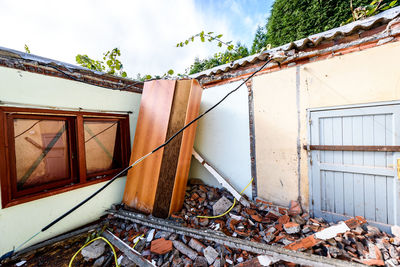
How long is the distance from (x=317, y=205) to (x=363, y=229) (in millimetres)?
604

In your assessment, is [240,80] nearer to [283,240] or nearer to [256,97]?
[256,97]

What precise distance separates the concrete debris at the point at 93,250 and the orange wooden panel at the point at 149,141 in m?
0.88

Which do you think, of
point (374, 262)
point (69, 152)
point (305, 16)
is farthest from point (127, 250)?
point (305, 16)

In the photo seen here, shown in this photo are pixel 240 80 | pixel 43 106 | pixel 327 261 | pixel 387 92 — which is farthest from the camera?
pixel 240 80

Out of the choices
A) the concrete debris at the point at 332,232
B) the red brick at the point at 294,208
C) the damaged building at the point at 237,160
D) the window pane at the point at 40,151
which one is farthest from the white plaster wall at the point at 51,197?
the concrete debris at the point at 332,232

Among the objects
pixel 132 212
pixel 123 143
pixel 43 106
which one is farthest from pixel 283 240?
pixel 43 106

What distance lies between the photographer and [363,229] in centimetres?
245

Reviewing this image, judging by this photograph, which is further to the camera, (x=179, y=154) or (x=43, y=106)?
(x=179, y=154)

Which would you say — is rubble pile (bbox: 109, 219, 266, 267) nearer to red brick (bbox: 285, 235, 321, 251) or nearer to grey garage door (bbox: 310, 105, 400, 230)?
red brick (bbox: 285, 235, 321, 251)

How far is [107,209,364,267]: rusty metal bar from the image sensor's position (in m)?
1.94

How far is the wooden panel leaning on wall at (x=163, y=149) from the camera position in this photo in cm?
324

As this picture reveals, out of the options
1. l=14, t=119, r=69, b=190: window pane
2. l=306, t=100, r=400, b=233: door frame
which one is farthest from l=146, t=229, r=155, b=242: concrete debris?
l=306, t=100, r=400, b=233: door frame

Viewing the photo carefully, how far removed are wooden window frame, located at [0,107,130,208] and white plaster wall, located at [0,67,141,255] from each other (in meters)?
0.13

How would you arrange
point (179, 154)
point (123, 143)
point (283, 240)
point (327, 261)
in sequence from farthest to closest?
point (123, 143) → point (179, 154) → point (283, 240) → point (327, 261)
